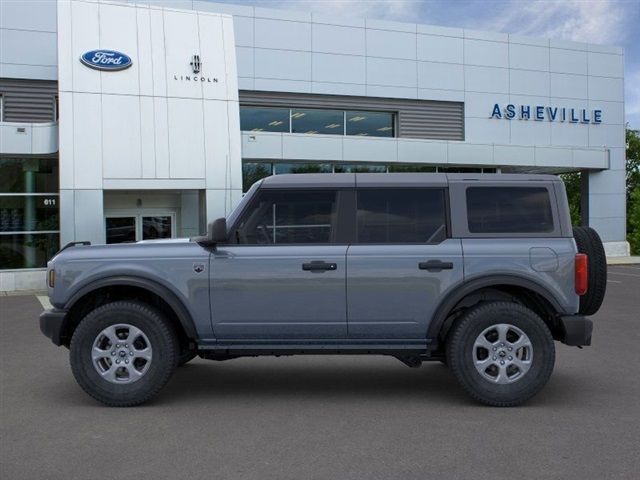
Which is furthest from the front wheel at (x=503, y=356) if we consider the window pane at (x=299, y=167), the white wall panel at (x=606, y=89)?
the white wall panel at (x=606, y=89)

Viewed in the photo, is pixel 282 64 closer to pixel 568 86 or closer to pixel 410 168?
pixel 410 168

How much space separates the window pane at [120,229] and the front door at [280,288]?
14.4 metres

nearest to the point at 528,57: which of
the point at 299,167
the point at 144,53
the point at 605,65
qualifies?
the point at 605,65

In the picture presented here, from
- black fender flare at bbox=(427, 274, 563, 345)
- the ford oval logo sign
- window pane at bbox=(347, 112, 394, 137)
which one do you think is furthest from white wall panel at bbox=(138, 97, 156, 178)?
black fender flare at bbox=(427, 274, 563, 345)

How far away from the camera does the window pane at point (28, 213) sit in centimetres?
1828

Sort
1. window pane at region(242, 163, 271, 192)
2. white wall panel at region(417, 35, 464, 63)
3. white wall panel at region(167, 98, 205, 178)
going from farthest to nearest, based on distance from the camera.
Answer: white wall panel at region(417, 35, 464, 63) < window pane at region(242, 163, 271, 192) < white wall panel at region(167, 98, 205, 178)

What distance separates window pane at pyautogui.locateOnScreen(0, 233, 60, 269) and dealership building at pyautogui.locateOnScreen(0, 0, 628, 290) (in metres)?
0.04

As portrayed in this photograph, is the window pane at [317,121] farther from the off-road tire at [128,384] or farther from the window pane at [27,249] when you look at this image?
the off-road tire at [128,384]

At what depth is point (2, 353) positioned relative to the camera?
850 centimetres

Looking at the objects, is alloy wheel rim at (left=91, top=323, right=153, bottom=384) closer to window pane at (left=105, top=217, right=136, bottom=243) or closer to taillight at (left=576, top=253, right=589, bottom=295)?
taillight at (left=576, top=253, right=589, bottom=295)

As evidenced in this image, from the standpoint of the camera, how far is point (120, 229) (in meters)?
19.4

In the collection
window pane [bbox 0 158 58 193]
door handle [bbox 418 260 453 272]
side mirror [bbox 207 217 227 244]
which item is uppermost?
window pane [bbox 0 158 58 193]

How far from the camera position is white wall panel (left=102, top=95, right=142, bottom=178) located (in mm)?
17406

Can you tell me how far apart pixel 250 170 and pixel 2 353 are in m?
13.3
